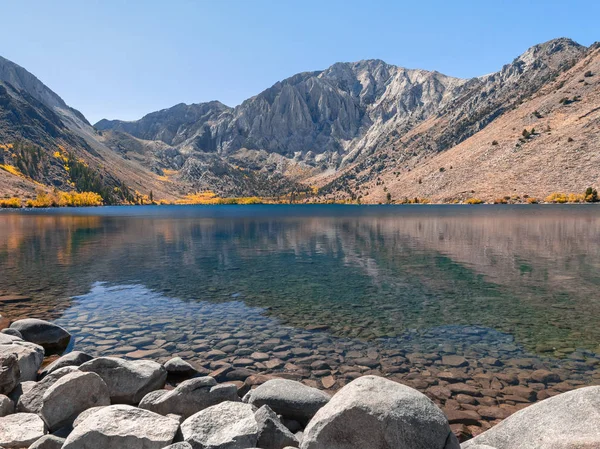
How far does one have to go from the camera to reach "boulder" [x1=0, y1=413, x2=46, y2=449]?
A: 27.3 ft

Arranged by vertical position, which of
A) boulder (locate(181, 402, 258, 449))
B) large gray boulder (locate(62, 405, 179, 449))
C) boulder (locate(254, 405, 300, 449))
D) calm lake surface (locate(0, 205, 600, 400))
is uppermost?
large gray boulder (locate(62, 405, 179, 449))

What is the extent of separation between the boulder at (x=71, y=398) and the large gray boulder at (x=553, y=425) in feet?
30.2

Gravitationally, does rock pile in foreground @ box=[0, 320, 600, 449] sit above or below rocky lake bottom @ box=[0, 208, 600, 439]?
above

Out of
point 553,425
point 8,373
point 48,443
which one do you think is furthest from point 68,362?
point 553,425

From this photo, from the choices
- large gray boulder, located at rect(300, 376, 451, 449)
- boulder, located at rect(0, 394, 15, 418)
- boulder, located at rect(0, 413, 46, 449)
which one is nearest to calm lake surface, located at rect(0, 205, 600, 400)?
large gray boulder, located at rect(300, 376, 451, 449)

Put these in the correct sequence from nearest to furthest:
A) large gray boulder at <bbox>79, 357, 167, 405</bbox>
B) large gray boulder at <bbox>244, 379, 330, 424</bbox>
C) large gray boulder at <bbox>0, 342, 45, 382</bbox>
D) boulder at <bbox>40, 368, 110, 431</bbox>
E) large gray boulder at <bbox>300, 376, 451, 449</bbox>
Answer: large gray boulder at <bbox>300, 376, 451, 449</bbox> < boulder at <bbox>40, 368, 110, 431</bbox> < large gray boulder at <bbox>244, 379, 330, 424</bbox> < large gray boulder at <bbox>79, 357, 167, 405</bbox> < large gray boulder at <bbox>0, 342, 45, 382</bbox>

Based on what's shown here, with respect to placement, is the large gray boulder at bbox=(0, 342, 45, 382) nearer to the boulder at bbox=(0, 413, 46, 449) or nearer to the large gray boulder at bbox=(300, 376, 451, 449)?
the boulder at bbox=(0, 413, 46, 449)

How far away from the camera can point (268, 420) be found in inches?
343

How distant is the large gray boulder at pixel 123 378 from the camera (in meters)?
11.5

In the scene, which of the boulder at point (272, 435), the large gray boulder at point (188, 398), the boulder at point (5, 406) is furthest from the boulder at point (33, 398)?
the boulder at point (272, 435)

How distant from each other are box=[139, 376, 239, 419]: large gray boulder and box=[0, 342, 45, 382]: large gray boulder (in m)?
5.20

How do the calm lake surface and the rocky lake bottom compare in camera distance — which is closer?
the rocky lake bottom

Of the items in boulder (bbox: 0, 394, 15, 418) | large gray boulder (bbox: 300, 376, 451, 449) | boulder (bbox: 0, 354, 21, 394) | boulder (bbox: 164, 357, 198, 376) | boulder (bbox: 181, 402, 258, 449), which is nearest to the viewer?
large gray boulder (bbox: 300, 376, 451, 449)

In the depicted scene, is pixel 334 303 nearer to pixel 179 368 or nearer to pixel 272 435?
pixel 179 368
